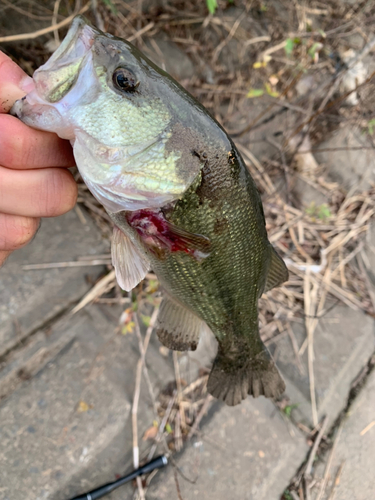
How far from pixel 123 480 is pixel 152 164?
5.01ft

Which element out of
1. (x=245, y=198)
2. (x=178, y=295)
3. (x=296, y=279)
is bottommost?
(x=296, y=279)

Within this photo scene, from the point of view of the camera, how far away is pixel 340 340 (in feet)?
7.73

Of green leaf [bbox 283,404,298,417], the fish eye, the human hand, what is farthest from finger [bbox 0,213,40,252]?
green leaf [bbox 283,404,298,417]

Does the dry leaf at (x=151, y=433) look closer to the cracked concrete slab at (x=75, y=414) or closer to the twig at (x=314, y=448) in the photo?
the cracked concrete slab at (x=75, y=414)

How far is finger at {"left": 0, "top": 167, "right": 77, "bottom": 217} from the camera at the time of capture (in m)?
0.96

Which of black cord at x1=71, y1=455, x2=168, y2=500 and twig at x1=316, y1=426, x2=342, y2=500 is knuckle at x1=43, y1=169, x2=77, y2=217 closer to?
black cord at x1=71, y1=455, x2=168, y2=500

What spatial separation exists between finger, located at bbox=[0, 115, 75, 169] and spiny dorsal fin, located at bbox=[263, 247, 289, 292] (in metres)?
0.84

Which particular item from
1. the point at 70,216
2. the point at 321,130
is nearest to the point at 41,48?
the point at 70,216

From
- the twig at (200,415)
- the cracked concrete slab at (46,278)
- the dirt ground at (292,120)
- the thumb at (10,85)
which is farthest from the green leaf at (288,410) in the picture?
the thumb at (10,85)

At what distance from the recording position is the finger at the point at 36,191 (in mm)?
959

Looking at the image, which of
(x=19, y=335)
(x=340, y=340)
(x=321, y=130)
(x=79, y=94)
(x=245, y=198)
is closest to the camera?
(x=79, y=94)

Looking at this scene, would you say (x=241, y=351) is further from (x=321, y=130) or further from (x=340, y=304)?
(x=321, y=130)

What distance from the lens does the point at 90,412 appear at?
68.4 inches

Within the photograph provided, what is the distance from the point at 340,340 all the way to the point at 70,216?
1985mm
